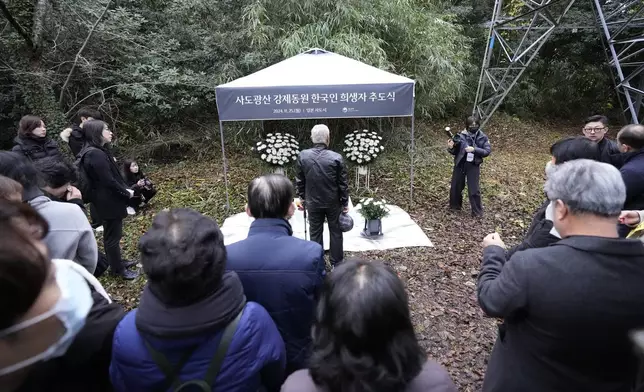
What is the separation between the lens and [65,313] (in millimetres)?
1020

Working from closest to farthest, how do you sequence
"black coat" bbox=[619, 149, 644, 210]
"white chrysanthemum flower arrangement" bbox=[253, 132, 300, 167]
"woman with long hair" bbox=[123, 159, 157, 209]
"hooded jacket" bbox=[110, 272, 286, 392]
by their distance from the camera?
"hooded jacket" bbox=[110, 272, 286, 392]
"black coat" bbox=[619, 149, 644, 210]
"woman with long hair" bbox=[123, 159, 157, 209]
"white chrysanthemum flower arrangement" bbox=[253, 132, 300, 167]

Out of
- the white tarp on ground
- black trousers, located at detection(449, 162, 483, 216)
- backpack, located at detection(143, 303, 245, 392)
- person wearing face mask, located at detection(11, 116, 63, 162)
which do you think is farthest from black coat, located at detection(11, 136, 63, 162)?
black trousers, located at detection(449, 162, 483, 216)

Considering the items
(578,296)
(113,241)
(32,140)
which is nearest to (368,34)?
(32,140)

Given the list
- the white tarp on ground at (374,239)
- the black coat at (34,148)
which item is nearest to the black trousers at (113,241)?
the black coat at (34,148)

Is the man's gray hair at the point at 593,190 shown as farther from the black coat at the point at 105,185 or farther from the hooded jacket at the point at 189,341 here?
the black coat at the point at 105,185

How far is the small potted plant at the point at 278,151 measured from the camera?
596cm

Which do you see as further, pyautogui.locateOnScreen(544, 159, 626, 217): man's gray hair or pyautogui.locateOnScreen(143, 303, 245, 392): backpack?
pyautogui.locateOnScreen(544, 159, 626, 217): man's gray hair

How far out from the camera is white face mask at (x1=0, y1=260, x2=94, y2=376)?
3.06ft

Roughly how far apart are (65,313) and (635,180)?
3633mm

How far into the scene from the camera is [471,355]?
2.95 meters

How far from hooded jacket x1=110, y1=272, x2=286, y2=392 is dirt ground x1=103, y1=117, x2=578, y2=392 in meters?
1.99

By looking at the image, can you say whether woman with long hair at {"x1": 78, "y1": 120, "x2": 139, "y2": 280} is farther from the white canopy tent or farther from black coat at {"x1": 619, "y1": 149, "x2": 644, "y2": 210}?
black coat at {"x1": 619, "y1": 149, "x2": 644, "y2": 210}

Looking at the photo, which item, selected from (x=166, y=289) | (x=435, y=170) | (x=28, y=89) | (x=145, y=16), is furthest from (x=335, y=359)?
(x=145, y=16)

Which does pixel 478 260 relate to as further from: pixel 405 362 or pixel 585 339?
pixel 405 362
